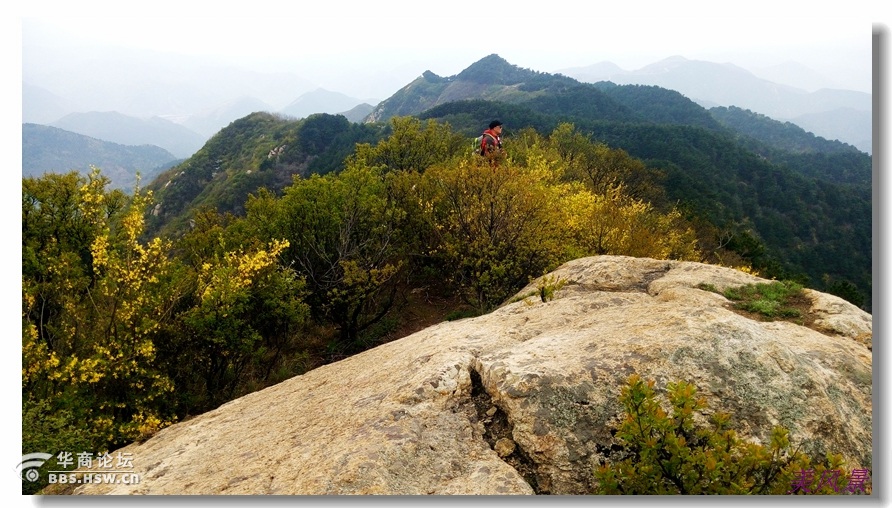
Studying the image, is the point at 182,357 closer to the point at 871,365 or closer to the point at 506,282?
the point at 506,282

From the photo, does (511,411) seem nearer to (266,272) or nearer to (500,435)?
(500,435)

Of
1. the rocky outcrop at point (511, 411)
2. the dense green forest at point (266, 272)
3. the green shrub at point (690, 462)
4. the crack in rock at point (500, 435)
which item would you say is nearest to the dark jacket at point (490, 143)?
the dense green forest at point (266, 272)

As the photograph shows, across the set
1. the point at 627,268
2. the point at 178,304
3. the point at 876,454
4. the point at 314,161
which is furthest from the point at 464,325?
Result: the point at 314,161

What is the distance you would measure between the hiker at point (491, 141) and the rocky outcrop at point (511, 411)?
10849 mm

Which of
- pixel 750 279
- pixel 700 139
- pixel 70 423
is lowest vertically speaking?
pixel 70 423

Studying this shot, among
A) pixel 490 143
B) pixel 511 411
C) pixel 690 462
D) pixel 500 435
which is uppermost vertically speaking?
pixel 490 143

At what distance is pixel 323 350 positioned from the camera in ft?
55.4

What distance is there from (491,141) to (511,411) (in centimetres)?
1358

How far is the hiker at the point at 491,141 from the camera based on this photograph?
17188mm

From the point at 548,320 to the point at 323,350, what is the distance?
36.2 ft

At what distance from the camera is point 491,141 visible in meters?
17.5

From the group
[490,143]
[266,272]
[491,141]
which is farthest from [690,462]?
[491,141]

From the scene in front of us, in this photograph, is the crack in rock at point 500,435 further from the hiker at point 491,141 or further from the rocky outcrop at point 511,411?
the hiker at point 491,141

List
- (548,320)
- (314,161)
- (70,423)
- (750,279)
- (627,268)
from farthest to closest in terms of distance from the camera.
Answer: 1. (314,161)
2. (627,268)
3. (750,279)
4. (70,423)
5. (548,320)
